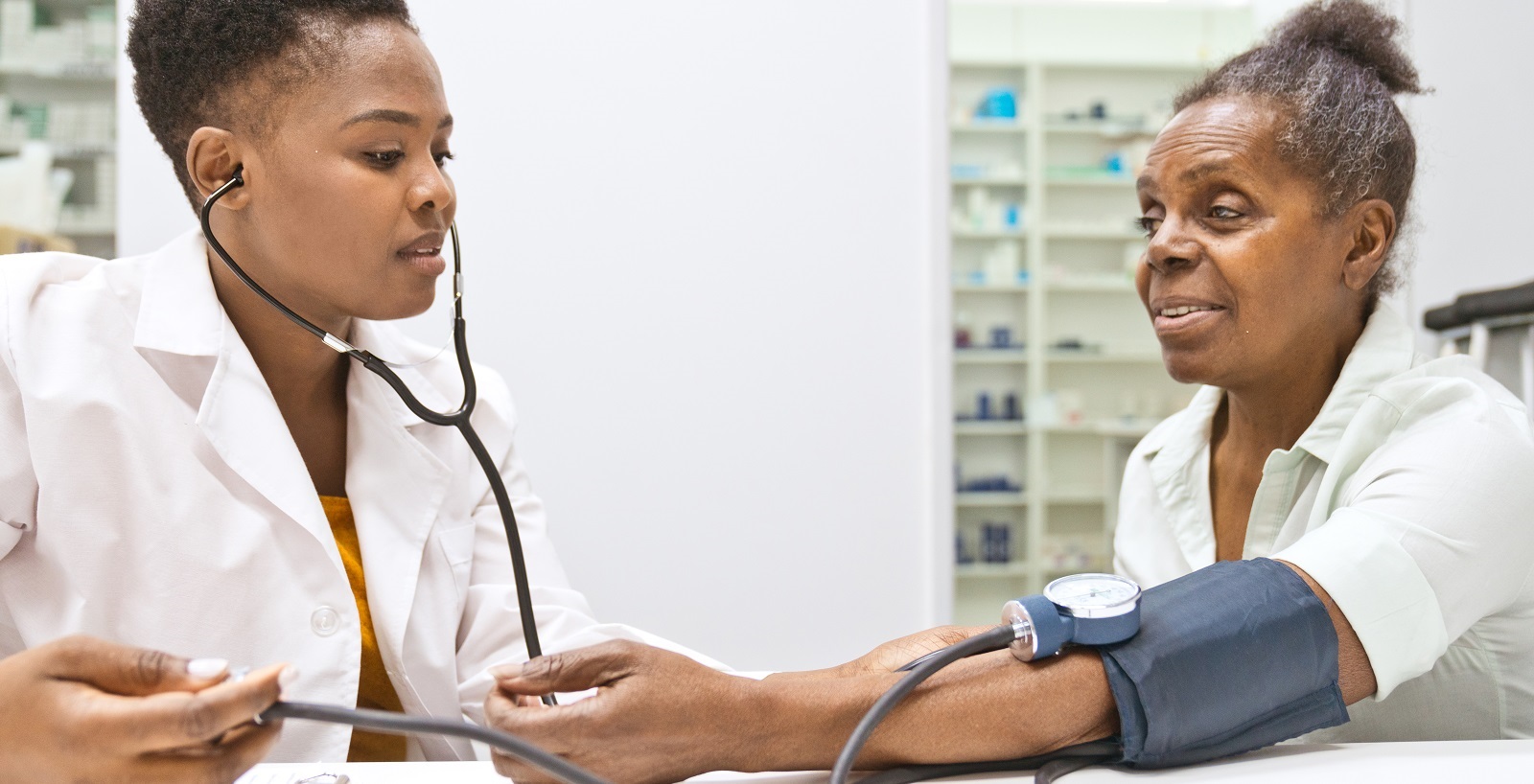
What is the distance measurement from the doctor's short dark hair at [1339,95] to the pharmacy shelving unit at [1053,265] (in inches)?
159

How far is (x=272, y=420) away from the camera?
994mm

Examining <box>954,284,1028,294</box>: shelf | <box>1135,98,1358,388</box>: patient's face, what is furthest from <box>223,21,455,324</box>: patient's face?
<box>954,284,1028,294</box>: shelf

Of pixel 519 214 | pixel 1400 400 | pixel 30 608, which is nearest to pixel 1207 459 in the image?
pixel 1400 400

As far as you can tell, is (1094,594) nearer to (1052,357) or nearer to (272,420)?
(272,420)

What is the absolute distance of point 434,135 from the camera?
106 cm

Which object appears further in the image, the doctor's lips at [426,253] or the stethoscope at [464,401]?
the doctor's lips at [426,253]

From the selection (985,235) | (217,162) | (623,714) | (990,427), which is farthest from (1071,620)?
(985,235)

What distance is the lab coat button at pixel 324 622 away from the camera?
0.95m

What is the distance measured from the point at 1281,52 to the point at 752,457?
4.40 ft

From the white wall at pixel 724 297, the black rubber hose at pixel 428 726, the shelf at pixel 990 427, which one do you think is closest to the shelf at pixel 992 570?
the shelf at pixel 990 427

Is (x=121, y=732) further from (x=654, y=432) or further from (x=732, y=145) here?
(x=732, y=145)

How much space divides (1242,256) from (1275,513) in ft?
0.88

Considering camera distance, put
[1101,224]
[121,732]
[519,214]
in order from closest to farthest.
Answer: [121,732], [519,214], [1101,224]

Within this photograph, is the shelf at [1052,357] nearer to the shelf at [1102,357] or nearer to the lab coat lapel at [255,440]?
the shelf at [1102,357]
